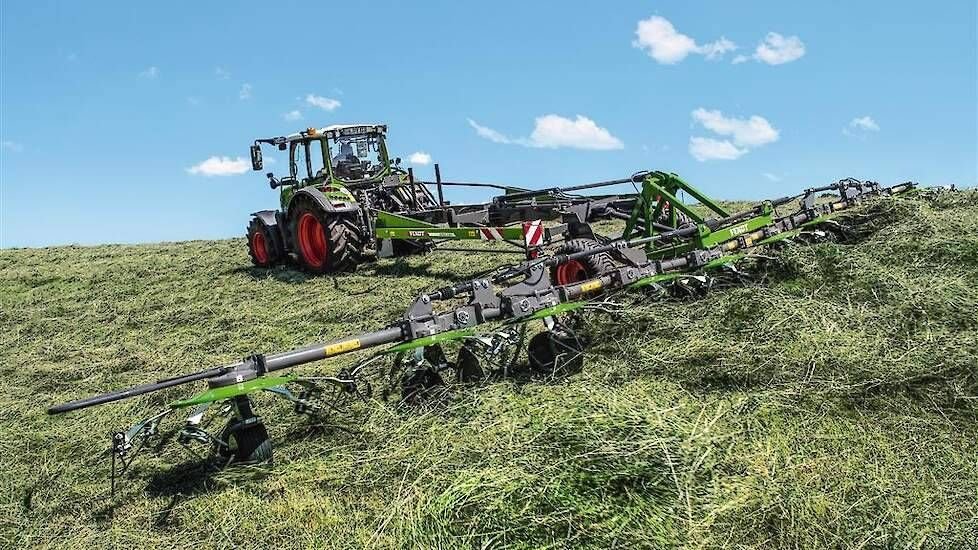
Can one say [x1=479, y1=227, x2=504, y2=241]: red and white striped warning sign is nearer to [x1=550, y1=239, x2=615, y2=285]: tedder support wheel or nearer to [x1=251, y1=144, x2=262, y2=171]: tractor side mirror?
[x1=550, y1=239, x2=615, y2=285]: tedder support wheel

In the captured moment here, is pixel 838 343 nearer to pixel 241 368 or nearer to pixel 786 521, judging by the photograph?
pixel 786 521

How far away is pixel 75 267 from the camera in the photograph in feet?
40.9

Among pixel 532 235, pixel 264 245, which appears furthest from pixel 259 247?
pixel 532 235

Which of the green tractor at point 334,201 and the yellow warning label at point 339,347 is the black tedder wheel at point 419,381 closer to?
the yellow warning label at point 339,347

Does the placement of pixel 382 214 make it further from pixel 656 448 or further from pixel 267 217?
pixel 656 448

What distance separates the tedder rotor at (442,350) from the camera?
3.70 meters

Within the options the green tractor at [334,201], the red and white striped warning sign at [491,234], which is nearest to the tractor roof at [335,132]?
the green tractor at [334,201]

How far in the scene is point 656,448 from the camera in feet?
9.99

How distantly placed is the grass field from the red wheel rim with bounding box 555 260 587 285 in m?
1.73

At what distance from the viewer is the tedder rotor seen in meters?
3.70

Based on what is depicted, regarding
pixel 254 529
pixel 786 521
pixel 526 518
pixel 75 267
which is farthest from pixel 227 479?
pixel 75 267

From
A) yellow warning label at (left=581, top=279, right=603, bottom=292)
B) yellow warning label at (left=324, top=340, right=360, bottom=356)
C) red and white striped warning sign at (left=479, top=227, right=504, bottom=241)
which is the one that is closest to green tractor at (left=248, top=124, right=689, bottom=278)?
red and white striped warning sign at (left=479, top=227, right=504, bottom=241)

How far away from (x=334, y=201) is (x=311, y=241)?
0.90 meters

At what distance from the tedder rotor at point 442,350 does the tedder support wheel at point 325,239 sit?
12.7ft
